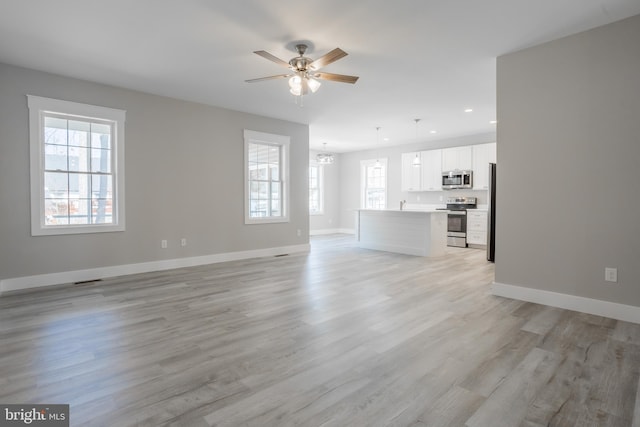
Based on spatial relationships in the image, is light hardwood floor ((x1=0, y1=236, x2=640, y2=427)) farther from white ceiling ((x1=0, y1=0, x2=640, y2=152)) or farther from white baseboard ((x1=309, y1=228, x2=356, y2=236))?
white baseboard ((x1=309, y1=228, x2=356, y2=236))

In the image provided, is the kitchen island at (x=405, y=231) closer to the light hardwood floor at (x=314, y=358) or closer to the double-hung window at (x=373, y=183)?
the light hardwood floor at (x=314, y=358)

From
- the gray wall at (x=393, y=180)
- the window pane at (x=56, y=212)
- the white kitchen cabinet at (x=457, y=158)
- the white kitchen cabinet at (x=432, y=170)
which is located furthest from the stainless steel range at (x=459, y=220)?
the window pane at (x=56, y=212)

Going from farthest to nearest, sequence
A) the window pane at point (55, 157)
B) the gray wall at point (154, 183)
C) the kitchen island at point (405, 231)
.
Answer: the kitchen island at point (405, 231) → the window pane at point (55, 157) → the gray wall at point (154, 183)

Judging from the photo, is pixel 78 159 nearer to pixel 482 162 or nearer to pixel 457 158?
pixel 457 158

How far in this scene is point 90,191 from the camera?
479 cm

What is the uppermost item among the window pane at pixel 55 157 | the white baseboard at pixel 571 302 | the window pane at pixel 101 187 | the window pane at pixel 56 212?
the window pane at pixel 55 157

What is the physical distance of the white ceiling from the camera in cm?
290

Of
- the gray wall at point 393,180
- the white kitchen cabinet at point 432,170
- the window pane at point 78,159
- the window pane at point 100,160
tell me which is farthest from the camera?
the white kitchen cabinet at point 432,170

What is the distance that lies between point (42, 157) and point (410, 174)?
803 centimetres

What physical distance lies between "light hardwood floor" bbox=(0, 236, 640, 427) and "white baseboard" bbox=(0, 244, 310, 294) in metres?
0.34

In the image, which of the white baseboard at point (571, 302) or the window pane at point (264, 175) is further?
the window pane at point (264, 175)

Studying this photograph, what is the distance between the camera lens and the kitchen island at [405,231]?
6.54 meters

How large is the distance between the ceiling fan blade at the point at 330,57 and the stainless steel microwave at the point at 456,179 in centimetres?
584

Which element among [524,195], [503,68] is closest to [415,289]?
[524,195]
